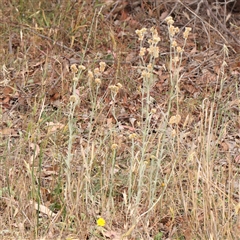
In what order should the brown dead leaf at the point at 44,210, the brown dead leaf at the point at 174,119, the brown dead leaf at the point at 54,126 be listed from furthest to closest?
the brown dead leaf at the point at 54,126, the brown dead leaf at the point at 44,210, the brown dead leaf at the point at 174,119

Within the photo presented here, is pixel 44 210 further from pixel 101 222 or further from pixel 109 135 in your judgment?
pixel 109 135

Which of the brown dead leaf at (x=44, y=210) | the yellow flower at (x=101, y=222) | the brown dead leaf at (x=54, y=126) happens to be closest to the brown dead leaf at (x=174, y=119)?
the yellow flower at (x=101, y=222)

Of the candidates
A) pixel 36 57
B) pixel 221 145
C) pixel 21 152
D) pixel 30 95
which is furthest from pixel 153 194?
pixel 36 57

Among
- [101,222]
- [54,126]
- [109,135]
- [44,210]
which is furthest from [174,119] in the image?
[54,126]

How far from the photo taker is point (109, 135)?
4.12 m

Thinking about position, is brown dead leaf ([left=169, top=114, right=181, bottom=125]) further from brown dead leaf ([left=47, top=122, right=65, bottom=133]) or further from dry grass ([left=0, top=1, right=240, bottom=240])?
brown dead leaf ([left=47, top=122, right=65, bottom=133])

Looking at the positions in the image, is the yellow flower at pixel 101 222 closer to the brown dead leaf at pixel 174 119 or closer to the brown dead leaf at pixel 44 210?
the brown dead leaf at pixel 44 210

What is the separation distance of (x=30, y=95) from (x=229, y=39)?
1.96m

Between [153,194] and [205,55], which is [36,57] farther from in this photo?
[153,194]

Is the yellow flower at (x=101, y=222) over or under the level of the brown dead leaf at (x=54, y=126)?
over

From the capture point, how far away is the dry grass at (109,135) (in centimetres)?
321

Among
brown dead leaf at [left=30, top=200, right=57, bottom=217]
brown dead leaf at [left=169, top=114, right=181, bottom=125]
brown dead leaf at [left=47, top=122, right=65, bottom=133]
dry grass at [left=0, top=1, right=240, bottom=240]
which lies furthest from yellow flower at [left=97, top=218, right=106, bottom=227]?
brown dead leaf at [left=47, top=122, right=65, bottom=133]

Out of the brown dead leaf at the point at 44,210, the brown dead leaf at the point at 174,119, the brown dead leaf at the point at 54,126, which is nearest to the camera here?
the brown dead leaf at the point at 174,119

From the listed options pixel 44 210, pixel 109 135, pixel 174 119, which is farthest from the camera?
pixel 109 135
